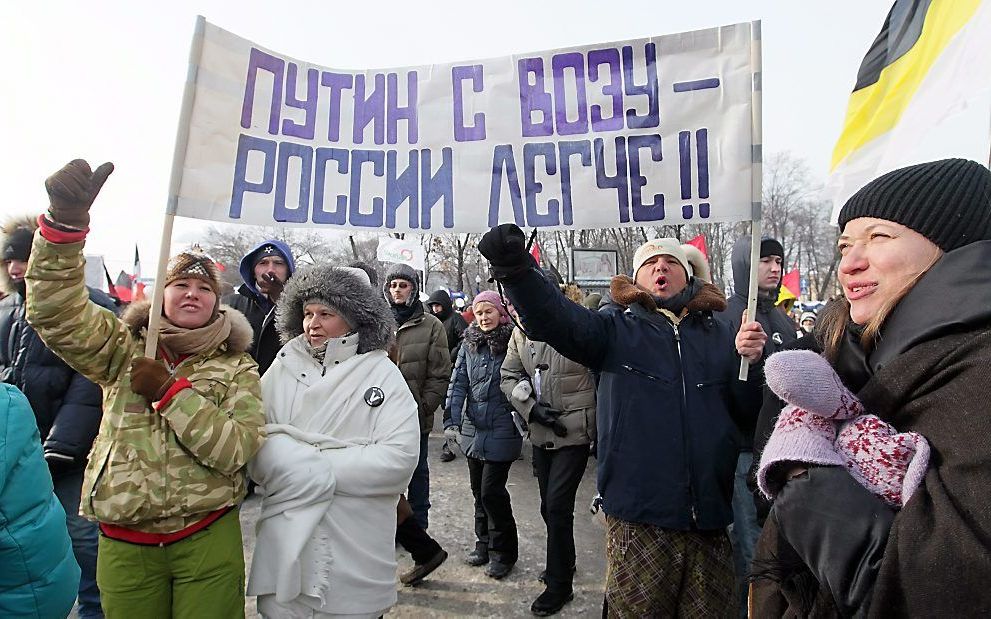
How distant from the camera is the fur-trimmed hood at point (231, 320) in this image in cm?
239

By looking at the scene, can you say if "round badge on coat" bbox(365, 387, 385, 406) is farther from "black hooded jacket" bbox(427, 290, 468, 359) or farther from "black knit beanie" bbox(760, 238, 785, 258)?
"black hooded jacket" bbox(427, 290, 468, 359)

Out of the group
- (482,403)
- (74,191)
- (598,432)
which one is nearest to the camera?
(74,191)

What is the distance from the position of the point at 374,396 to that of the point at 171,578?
108cm

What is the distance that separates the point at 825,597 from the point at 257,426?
2.06 meters

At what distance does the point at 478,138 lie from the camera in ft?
8.75

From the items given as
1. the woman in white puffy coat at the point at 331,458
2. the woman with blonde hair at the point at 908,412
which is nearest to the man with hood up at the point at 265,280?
the woman in white puffy coat at the point at 331,458

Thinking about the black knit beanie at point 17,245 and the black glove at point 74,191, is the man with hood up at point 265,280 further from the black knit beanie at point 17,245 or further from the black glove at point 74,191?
the black glove at point 74,191

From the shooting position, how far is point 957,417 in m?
1.03

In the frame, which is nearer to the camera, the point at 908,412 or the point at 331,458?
the point at 908,412

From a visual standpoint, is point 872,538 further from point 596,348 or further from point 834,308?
point 596,348

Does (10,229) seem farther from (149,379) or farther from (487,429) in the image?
(487,429)

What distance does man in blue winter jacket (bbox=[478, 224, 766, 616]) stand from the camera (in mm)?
2346

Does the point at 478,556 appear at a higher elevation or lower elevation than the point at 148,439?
lower

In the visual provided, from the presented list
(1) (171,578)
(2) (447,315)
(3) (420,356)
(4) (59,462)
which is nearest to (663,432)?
(1) (171,578)
